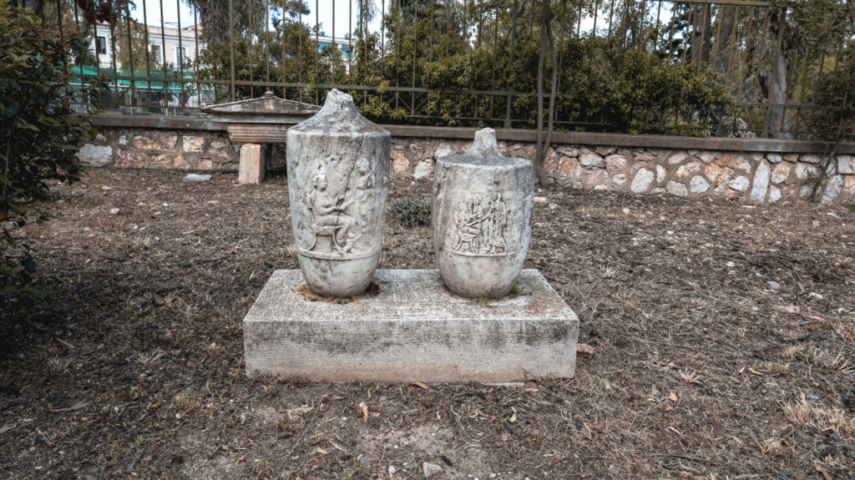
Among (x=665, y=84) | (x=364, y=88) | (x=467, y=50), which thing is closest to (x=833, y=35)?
(x=665, y=84)

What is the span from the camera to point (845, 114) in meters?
6.10

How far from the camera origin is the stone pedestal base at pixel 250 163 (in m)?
6.14

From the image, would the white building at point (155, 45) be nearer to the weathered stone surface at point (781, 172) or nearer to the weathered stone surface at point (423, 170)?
the weathered stone surface at point (423, 170)

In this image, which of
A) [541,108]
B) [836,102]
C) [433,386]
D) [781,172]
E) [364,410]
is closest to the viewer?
[364,410]

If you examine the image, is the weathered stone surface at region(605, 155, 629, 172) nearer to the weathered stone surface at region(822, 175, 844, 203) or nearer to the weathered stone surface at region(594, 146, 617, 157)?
the weathered stone surface at region(594, 146, 617, 157)

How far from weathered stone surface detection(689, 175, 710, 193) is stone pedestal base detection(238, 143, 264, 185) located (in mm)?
4798

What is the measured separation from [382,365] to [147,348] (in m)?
1.22

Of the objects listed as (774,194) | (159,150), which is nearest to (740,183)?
(774,194)

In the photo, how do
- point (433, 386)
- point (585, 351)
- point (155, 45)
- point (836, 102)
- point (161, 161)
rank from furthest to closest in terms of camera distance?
point (155, 45), point (161, 161), point (836, 102), point (585, 351), point (433, 386)

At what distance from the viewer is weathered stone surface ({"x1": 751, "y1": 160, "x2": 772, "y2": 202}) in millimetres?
6340

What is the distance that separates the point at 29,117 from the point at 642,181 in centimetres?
569

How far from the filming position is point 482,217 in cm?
269

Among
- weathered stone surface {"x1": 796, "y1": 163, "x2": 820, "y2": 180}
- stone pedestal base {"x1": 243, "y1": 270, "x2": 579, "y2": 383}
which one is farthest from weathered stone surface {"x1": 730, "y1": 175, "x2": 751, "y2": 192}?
stone pedestal base {"x1": 243, "y1": 270, "x2": 579, "y2": 383}

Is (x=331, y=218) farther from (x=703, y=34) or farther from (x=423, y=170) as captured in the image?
(x=703, y=34)
